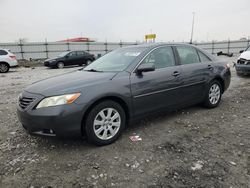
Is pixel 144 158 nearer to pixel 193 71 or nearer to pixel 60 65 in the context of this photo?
pixel 193 71

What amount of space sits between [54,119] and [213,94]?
3.52 meters

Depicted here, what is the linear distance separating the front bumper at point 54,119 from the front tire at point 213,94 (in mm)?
2989

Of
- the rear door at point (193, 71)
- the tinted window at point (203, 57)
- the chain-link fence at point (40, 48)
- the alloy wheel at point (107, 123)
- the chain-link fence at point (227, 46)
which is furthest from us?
the chain-link fence at point (227, 46)

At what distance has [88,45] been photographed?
24.8 metres

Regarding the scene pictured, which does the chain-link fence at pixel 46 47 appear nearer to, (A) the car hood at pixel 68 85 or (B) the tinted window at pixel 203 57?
(B) the tinted window at pixel 203 57

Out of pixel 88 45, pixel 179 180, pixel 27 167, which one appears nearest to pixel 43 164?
pixel 27 167

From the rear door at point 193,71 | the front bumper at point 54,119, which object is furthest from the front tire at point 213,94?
the front bumper at point 54,119

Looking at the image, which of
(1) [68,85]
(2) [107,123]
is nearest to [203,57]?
(2) [107,123]

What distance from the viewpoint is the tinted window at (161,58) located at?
3.55 meters

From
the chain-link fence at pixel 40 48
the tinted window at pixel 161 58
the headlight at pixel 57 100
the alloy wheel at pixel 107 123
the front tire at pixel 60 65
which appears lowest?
the alloy wheel at pixel 107 123

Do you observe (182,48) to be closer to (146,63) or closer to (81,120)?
(146,63)

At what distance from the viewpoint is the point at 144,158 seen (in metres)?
2.66

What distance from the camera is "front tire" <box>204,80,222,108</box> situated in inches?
174

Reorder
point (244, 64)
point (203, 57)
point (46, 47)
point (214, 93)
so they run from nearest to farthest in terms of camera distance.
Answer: point (203, 57) < point (214, 93) < point (244, 64) < point (46, 47)
